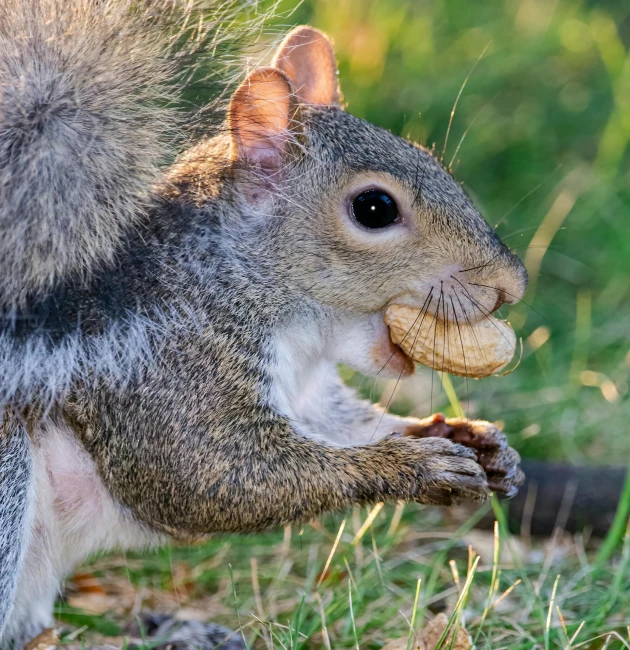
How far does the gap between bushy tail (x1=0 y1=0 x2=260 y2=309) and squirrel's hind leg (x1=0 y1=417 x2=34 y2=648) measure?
23 centimetres

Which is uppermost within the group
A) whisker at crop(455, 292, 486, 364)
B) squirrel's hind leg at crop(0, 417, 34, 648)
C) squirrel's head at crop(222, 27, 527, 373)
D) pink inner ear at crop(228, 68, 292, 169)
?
pink inner ear at crop(228, 68, 292, 169)

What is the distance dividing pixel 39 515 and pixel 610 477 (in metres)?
1.22

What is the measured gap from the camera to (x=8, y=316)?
63.8 inches

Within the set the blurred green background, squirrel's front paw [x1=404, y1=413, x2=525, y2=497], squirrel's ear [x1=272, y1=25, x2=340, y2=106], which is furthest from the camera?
the blurred green background

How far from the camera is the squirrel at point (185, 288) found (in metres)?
1.65

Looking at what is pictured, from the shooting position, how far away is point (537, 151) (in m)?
3.46

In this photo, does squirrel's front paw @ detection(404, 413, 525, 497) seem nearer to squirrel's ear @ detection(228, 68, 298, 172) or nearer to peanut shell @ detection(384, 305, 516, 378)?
peanut shell @ detection(384, 305, 516, 378)

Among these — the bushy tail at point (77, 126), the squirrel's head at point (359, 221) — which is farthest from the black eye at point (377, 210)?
the bushy tail at point (77, 126)

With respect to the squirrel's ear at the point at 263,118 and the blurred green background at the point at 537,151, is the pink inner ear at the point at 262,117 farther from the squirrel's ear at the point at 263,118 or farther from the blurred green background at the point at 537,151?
the blurred green background at the point at 537,151

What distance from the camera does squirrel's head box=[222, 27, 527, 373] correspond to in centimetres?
174

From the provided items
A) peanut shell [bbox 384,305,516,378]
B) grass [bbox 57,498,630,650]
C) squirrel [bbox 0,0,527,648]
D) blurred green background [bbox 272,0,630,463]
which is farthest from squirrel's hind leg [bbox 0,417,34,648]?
blurred green background [bbox 272,0,630,463]

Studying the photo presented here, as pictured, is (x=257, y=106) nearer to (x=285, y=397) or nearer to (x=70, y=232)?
(x=70, y=232)

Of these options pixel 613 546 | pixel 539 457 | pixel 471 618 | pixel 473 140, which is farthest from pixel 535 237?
pixel 471 618

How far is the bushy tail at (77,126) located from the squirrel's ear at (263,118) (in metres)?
0.11
